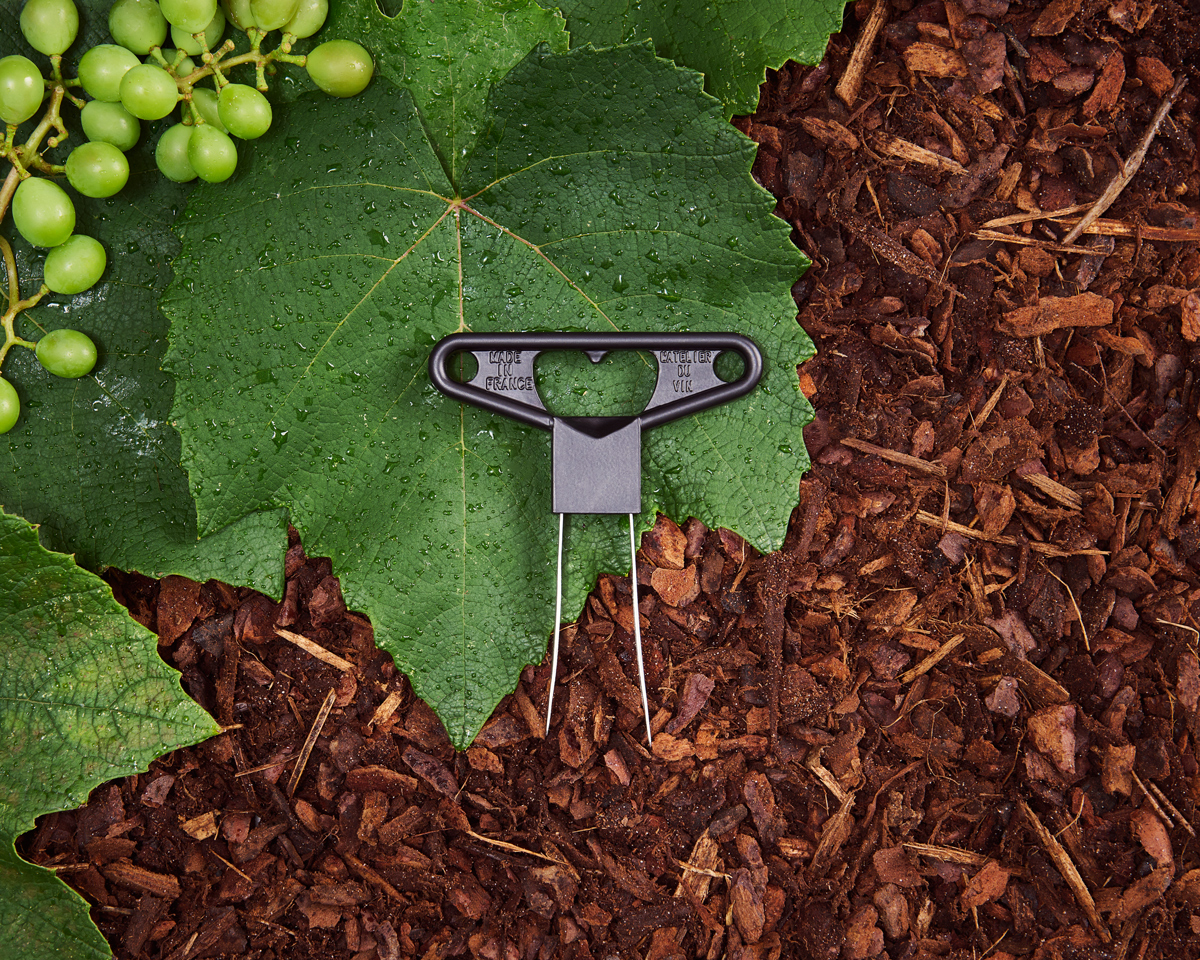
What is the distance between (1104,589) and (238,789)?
1555mm

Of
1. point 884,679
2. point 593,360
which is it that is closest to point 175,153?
point 593,360

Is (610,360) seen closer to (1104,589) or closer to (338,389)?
(338,389)

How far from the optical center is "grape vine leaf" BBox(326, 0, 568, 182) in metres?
1.37

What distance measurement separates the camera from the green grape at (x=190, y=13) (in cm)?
134

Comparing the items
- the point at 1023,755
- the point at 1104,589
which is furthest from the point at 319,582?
the point at 1104,589

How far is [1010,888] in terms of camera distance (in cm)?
157

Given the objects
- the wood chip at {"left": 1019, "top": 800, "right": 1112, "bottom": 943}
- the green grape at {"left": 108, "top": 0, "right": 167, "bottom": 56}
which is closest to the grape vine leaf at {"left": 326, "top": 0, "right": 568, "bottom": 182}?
the green grape at {"left": 108, "top": 0, "right": 167, "bottom": 56}

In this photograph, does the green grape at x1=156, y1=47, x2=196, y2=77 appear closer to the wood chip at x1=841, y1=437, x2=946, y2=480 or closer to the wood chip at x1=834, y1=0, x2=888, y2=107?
the wood chip at x1=834, y1=0, x2=888, y2=107

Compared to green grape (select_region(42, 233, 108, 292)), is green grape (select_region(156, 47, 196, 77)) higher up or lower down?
higher up

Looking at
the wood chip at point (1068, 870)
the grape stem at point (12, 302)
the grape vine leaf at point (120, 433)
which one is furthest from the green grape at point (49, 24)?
the wood chip at point (1068, 870)

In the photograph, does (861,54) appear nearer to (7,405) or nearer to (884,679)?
(884,679)

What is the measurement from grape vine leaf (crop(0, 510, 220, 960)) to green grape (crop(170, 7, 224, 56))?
0.91m

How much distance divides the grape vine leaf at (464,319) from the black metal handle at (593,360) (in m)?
0.05

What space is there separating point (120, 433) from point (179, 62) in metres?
0.61
